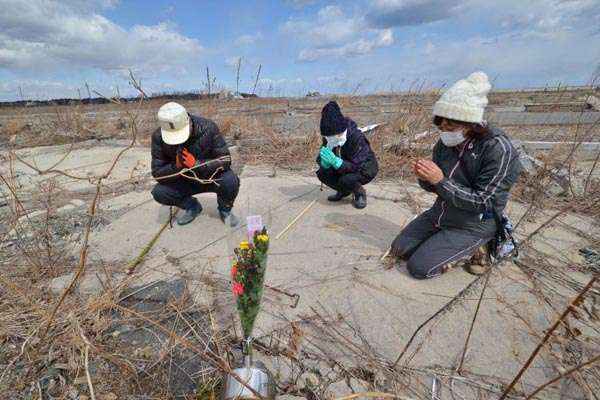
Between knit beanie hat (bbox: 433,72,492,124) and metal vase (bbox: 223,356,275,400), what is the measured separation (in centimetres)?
189

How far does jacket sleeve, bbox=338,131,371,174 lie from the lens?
365cm

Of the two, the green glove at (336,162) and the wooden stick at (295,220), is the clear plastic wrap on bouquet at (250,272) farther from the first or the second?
the green glove at (336,162)

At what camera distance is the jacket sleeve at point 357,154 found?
365 centimetres

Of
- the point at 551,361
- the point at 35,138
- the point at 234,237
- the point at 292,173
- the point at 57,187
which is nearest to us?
the point at 551,361

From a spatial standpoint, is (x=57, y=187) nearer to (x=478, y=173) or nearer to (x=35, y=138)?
(x=478, y=173)

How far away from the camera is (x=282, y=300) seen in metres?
2.28

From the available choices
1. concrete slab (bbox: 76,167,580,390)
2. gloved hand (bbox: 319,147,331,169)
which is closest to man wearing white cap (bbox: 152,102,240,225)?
concrete slab (bbox: 76,167,580,390)

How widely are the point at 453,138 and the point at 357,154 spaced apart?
1455 mm

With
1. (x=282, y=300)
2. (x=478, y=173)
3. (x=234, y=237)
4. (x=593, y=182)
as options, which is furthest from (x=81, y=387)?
(x=593, y=182)

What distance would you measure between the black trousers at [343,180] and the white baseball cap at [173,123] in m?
1.64

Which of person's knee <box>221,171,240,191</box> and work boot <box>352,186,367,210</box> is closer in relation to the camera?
person's knee <box>221,171,240,191</box>

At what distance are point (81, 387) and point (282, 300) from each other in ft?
3.92

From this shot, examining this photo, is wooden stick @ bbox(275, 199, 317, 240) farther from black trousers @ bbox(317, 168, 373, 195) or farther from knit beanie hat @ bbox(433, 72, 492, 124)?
knit beanie hat @ bbox(433, 72, 492, 124)

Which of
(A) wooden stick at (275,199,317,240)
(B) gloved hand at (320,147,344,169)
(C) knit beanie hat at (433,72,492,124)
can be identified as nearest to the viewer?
(C) knit beanie hat at (433,72,492,124)
